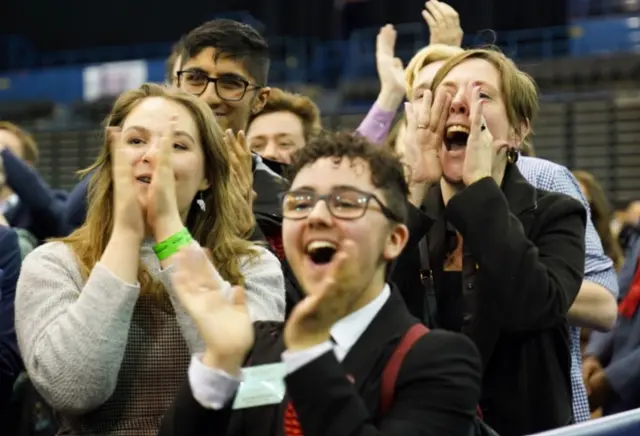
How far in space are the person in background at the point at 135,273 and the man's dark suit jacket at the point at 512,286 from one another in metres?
0.34

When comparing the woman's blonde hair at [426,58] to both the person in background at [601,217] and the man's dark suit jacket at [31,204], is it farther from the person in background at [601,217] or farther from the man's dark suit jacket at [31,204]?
the person in background at [601,217]

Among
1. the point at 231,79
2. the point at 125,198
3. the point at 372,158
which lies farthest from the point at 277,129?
the point at 372,158

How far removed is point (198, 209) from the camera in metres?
2.53

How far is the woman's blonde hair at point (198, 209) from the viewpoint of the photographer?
239 cm

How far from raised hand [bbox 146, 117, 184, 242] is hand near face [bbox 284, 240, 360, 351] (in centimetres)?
50

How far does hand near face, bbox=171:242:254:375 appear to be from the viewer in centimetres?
184

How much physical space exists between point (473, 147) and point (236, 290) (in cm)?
67

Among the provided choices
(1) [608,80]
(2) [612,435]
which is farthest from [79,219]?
(1) [608,80]

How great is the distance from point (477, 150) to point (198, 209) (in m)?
0.60

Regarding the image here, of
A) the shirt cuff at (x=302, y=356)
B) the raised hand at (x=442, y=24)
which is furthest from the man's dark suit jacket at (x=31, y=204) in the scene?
the shirt cuff at (x=302, y=356)

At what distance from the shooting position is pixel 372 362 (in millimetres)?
1862

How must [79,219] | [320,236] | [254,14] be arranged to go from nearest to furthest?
[320,236] < [79,219] < [254,14]

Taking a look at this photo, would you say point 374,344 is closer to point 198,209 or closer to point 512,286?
point 512,286

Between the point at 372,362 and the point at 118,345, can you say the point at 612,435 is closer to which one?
the point at 372,362
